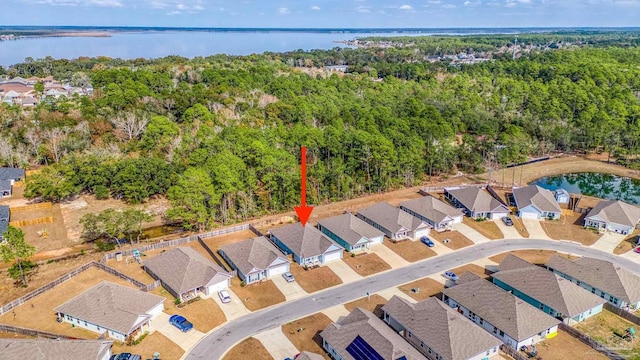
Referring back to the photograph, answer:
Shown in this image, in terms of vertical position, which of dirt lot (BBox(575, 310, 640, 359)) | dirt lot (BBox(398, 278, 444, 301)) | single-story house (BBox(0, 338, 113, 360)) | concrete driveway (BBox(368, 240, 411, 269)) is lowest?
dirt lot (BBox(575, 310, 640, 359))

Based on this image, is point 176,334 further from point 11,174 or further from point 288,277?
point 11,174

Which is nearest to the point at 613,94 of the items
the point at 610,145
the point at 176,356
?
the point at 610,145

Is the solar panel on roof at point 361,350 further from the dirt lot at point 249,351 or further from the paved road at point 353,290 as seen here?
the paved road at point 353,290

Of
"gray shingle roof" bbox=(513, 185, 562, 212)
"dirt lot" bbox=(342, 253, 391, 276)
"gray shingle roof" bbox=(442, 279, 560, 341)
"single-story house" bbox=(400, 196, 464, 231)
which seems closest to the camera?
"gray shingle roof" bbox=(442, 279, 560, 341)

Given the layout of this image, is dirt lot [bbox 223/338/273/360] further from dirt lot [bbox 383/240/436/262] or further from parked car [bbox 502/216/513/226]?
parked car [bbox 502/216/513/226]

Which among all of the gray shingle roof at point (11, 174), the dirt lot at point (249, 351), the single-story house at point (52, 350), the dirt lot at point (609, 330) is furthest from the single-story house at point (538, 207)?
the gray shingle roof at point (11, 174)

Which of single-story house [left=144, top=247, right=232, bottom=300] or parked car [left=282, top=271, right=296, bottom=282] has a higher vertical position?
single-story house [left=144, top=247, right=232, bottom=300]

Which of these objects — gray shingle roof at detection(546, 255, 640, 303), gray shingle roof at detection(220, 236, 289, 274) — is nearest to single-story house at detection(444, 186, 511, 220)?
gray shingle roof at detection(546, 255, 640, 303)

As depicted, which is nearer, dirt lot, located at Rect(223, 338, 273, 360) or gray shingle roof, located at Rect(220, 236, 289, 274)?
dirt lot, located at Rect(223, 338, 273, 360)
